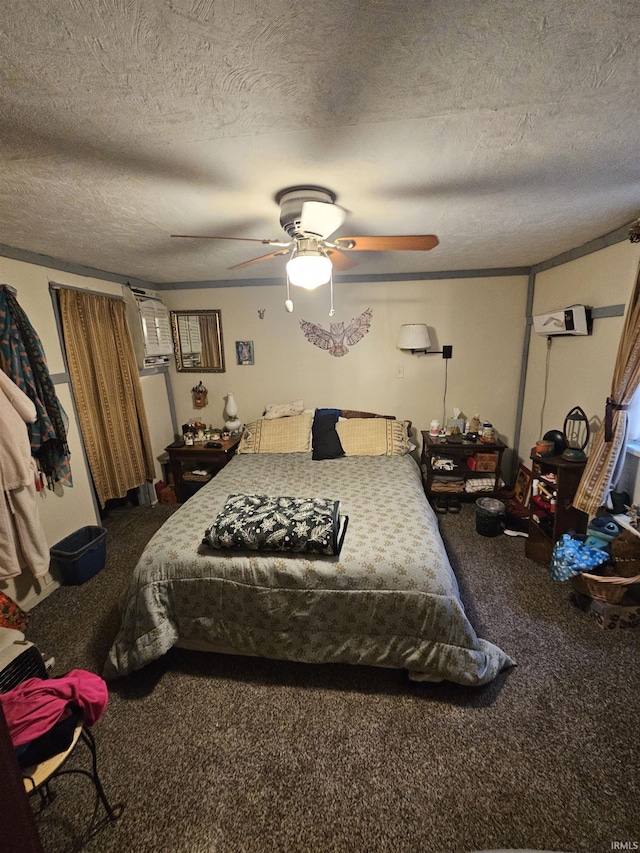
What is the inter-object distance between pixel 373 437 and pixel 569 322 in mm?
1772

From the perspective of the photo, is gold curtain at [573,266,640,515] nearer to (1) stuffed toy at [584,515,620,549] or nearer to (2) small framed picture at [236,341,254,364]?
(1) stuffed toy at [584,515,620,549]

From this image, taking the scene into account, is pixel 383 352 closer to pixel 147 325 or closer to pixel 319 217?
pixel 319 217

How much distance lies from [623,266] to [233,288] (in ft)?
10.7

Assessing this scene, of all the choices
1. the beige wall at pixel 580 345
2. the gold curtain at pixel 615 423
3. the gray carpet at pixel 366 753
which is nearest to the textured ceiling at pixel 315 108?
the beige wall at pixel 580 345

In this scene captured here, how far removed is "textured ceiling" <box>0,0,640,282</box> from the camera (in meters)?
0.72

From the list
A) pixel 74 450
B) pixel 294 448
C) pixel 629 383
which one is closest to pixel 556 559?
pixel 629 383

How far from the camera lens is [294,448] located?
331cm

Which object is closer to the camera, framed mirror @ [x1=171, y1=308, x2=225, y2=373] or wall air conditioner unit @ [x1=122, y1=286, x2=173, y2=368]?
wall air conditioner unit @ [x1=122, y1=286, x2=173, y2=368]

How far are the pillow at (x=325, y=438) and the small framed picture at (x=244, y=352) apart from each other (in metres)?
1.05

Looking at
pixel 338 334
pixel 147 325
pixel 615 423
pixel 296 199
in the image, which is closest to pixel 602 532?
pixel 615 423

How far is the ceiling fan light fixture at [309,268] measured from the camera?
1.56 meters

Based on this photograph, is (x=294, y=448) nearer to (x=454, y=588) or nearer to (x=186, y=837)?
(x=454, y=588)

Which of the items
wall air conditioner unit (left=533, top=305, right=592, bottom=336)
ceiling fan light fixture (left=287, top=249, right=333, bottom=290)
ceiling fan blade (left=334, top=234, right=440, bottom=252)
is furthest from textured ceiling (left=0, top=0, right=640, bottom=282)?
wall air conditioner unit (left=533, top=305, right=592, bottom=336)

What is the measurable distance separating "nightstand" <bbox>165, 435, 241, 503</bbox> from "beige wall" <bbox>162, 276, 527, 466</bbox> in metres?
0.62
